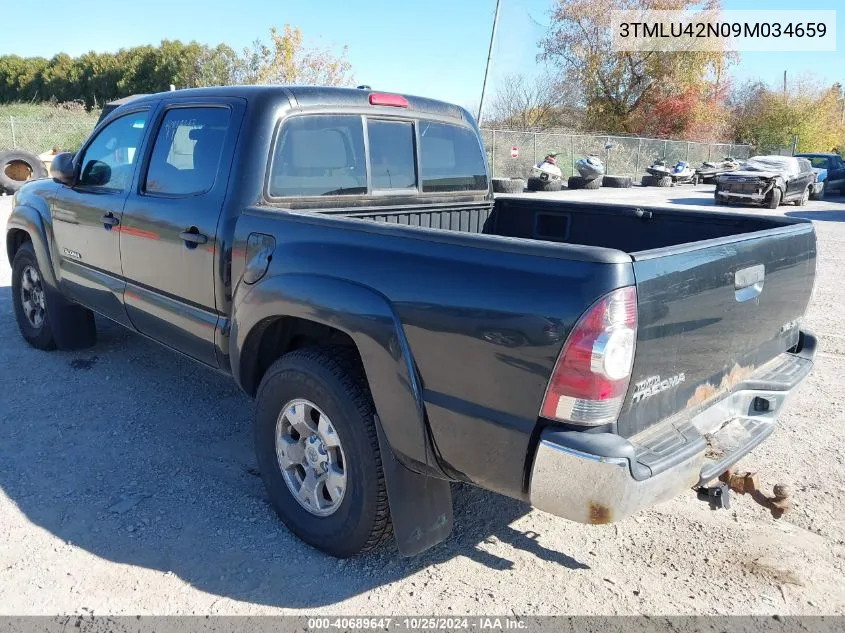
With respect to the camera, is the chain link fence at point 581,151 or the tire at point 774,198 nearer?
the tire at point 774,198

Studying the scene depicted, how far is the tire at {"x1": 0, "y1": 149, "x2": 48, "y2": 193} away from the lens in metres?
16.8

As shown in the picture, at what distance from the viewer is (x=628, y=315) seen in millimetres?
2092

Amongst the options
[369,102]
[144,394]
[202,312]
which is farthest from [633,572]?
[144,394]

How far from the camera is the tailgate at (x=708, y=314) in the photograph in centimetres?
221

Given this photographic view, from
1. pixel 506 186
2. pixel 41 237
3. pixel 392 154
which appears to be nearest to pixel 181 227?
pixel 392 154

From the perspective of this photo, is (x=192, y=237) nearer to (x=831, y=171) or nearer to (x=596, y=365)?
(x=596, y=365)

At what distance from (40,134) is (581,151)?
2234cm

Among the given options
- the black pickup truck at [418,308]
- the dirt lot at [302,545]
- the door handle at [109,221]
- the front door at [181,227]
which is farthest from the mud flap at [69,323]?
the front door at [181,227]

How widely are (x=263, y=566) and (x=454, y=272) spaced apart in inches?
60.7

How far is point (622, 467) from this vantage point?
2.10m

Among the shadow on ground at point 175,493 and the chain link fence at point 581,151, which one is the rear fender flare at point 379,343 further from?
the chain link fence at point 581,151

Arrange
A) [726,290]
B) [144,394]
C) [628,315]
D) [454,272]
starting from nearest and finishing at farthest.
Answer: [628,315]
[454,272]
[726,290]
[144,394]

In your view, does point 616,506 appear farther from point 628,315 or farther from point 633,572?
point 633,572

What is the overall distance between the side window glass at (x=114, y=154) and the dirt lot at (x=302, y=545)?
149 cm
